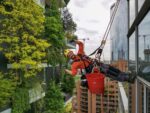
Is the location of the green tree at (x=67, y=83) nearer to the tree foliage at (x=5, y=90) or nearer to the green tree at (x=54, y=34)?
the green tree at (x=54, y=34)

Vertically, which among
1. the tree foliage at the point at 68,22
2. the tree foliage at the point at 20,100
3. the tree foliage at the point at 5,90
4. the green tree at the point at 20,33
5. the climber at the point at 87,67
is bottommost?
the tree foliage at the point at 20,100

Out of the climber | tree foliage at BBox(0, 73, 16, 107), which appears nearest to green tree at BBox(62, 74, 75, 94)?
tree foliage at BBox(0, 73, 16, 107)

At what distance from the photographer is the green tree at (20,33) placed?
9820mm

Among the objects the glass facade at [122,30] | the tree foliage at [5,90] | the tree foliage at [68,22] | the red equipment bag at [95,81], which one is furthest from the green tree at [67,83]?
the red equipment bag at [95,81]

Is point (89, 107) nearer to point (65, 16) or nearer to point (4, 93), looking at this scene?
point (65, 16)

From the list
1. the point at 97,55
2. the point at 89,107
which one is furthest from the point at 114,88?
the point at 97,55

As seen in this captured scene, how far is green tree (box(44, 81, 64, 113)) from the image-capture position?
14.1 m

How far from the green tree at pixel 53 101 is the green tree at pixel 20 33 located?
145 inches

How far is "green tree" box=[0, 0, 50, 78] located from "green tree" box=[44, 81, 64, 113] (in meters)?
3.70

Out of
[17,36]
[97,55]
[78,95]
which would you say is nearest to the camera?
[97,55]

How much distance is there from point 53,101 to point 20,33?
4.67 metres

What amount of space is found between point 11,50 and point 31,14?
49.2 inches

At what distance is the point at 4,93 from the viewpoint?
887 centimetres

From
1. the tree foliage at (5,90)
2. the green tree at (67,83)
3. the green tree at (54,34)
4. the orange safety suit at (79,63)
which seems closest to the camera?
the orange safety suit at (79,63)
